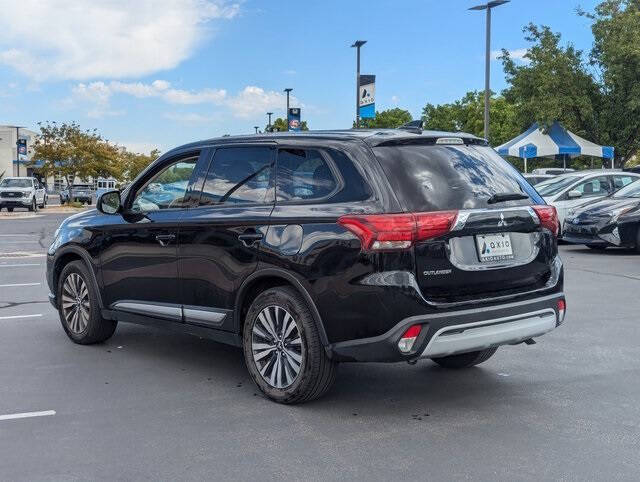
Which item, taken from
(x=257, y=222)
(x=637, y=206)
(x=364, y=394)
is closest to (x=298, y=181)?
(x=257, y=222)

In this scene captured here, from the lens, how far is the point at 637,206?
48.6 ft

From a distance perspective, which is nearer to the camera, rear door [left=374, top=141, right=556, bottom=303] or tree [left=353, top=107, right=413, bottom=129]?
rear door [left=374, top=141, right=556, bottom=303]

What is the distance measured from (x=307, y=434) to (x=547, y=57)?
33206mm

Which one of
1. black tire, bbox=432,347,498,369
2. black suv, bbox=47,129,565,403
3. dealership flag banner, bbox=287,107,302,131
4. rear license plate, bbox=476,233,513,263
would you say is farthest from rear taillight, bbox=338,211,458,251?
dealership flag banner, bbox=287,107,302,131

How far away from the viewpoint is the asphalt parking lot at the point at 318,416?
4059mm

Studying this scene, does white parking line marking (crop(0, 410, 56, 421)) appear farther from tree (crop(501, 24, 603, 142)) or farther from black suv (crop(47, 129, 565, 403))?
tree (crop(501, 24, 603, 142))

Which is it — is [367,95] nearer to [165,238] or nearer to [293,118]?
[293,118]

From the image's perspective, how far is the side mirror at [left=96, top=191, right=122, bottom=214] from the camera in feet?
21.7

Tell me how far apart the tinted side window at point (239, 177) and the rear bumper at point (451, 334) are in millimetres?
1289

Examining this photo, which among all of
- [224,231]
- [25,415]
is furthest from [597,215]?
[25,415]

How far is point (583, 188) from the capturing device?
1791 cm

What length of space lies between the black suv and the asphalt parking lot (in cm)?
39

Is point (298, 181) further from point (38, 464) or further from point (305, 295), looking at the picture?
point (38, 464)

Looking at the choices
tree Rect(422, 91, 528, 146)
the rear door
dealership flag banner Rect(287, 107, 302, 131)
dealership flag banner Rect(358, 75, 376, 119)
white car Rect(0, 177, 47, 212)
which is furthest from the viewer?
tree Rect(422, 91, 528, 146)
